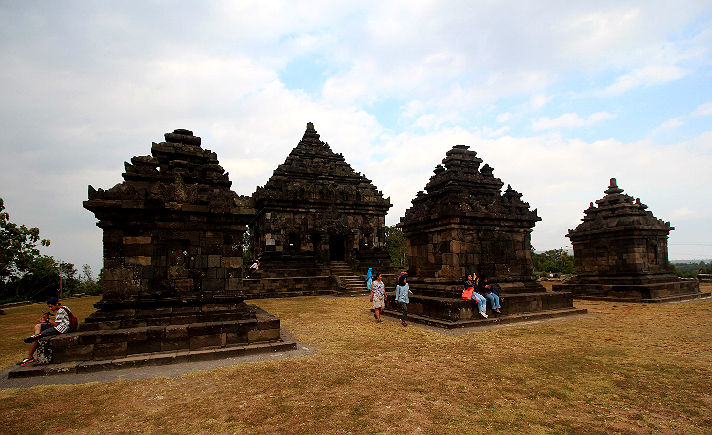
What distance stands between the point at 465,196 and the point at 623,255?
10.4 meters

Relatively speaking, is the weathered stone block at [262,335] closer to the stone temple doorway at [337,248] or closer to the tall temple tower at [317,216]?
the tall temple tower at [317,216]

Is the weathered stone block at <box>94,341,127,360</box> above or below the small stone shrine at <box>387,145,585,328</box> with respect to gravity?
below

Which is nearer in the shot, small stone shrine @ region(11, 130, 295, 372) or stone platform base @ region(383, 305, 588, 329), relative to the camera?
small stone shrine @ region(11, 130, 295, 372)

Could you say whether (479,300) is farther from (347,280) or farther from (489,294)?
(347,280)

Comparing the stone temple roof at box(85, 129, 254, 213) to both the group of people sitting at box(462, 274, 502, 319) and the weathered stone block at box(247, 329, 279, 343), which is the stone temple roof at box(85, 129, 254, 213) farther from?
the group of people sitting at box(462, 274, 502, 319)

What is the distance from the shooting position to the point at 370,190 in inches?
1011

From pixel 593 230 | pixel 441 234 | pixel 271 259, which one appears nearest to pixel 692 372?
pixel 441 234

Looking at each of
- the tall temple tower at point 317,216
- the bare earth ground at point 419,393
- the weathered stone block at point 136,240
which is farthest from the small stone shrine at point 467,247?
the tall temple tower at point 317,216

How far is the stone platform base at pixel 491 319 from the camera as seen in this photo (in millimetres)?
9641

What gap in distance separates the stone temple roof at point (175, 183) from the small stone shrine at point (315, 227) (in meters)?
11.8

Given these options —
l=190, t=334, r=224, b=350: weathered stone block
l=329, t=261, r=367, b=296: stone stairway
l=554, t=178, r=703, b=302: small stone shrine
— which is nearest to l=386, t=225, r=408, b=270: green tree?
l=329, t=261, r=367, b=296: stone stairway

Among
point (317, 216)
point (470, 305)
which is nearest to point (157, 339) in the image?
point (470, 305)

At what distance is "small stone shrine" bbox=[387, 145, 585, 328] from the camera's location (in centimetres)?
1082

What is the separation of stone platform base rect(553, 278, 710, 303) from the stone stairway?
32.0ft
